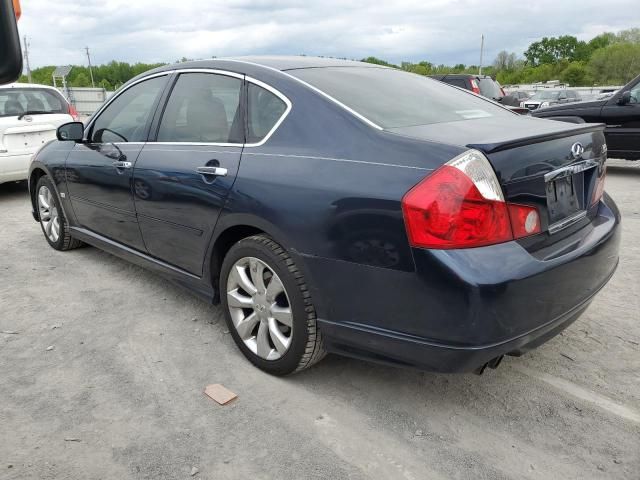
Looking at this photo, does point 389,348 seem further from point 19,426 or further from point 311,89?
point 19,426

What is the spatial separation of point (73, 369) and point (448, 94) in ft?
8.86

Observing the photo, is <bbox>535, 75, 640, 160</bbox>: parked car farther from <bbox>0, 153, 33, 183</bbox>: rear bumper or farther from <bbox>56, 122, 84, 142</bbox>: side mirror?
<bbox>0, 153, 33, 183</bbox>: rear bumper

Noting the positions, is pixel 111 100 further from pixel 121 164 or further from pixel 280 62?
pixel 280 62

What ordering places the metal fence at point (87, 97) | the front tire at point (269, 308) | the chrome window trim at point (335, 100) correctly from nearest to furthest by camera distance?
the chrome window trim at point (335, 100) < the front tire at point (269, 308) < the metal fence at point (87, 97)

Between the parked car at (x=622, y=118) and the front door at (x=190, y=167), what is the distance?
671cm

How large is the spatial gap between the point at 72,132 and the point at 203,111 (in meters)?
1.58

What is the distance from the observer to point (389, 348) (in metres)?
2.36

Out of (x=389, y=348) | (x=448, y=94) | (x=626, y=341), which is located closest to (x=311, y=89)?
(x=448, y=94)

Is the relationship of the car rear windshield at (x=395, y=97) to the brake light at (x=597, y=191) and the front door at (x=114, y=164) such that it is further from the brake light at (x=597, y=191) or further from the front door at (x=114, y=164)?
the front door at (x=114, y=164)

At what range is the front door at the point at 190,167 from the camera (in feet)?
9.86

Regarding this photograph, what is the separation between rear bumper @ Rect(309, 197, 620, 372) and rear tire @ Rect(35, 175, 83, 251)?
343cm

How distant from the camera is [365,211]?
7.43ft

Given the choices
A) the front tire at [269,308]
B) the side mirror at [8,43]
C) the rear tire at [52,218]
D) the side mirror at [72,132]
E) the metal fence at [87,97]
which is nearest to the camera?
the side mirror at [8,43]

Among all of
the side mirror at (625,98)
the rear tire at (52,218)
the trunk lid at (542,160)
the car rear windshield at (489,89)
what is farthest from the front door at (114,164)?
the car rear windshield at (489,89)
